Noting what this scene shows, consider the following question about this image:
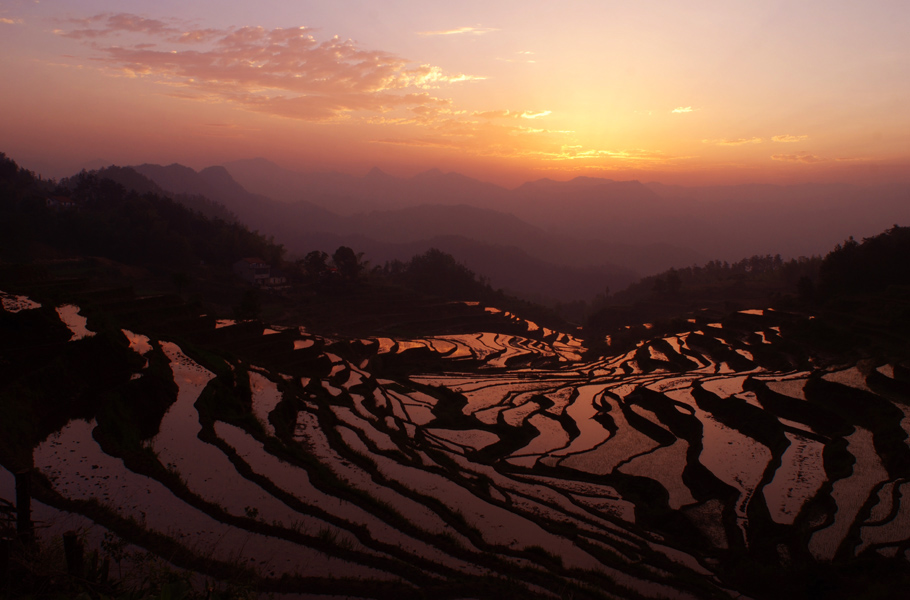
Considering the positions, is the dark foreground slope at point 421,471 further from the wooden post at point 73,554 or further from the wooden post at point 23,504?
the wooden post at point 23,504

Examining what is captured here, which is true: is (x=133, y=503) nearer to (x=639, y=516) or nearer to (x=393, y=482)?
(x=393, y=482)

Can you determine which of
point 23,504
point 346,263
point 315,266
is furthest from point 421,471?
point 315,266

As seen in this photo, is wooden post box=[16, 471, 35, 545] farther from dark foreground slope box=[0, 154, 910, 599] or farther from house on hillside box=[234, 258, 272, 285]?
house on hillside box=[234, 258, 272, 285]

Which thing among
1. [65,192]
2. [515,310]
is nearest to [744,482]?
[515,310]

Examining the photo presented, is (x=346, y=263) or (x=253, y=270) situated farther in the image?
(x=346, y=263)

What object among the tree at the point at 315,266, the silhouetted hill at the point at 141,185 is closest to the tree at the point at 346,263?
the tree at the point at 315,266

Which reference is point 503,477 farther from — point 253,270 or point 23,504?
point 253,270
